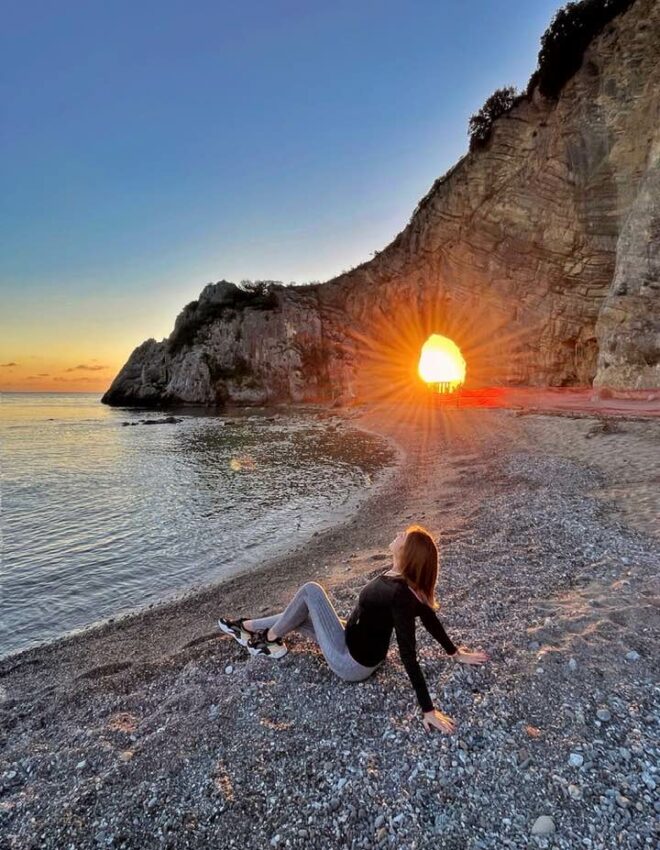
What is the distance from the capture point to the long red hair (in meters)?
4.46

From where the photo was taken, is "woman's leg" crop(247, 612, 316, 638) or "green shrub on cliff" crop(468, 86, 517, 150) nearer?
"woman's leg" crop(247, 612, 316, 638)

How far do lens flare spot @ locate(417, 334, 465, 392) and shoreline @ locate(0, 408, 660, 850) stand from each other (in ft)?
139

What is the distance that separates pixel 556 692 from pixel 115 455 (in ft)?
97.1

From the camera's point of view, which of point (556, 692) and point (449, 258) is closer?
point (556, 692)

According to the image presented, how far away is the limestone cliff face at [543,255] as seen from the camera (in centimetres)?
2976

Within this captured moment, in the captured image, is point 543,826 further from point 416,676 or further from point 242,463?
point 242,463

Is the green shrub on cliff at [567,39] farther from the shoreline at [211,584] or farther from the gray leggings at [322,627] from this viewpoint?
the gray leggings at [322,627]

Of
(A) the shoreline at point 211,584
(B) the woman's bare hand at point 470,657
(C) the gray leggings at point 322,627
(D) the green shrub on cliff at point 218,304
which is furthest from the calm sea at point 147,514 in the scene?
(D) the green shrub on cliff at point 218,304

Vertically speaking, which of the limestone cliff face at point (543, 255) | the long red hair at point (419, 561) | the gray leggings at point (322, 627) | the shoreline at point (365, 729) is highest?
the limestone cliff face at point (543, 255)

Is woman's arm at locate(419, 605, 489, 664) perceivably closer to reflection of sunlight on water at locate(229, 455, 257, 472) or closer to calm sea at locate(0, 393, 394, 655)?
calm sea at locate(0, 393, 394, 655)

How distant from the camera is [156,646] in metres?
7.20

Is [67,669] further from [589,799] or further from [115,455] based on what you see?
[115,455]

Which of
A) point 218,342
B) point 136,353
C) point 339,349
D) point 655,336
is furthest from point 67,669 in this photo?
point 136,353

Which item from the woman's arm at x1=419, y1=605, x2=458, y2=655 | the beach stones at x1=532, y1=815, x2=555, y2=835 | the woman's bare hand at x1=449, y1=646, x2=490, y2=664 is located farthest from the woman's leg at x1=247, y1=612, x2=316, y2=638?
the beach stones at x1=532, y1=815, x2=555, y2=835
